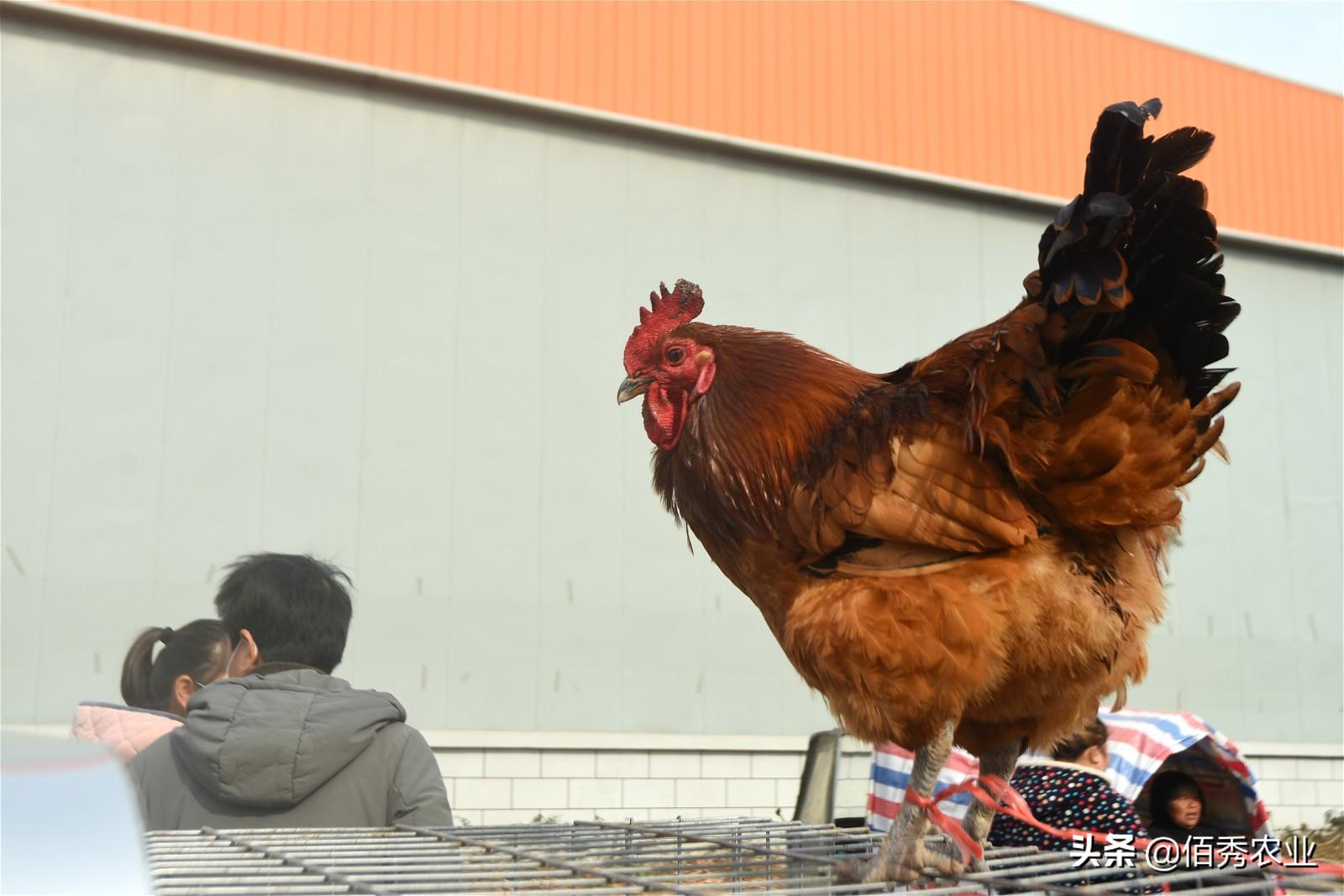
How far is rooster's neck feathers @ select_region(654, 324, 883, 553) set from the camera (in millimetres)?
3123

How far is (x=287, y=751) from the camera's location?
127 inches

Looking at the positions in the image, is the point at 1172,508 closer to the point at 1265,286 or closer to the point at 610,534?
the point at 610,534

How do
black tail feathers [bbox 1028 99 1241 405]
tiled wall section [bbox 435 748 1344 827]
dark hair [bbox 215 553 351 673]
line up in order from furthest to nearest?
tiled wall section [bbox 435 748 1344 827]
dark hair [bbox 215 553 351 673]
black tail feathers [bbox 1028 99 1241 405]

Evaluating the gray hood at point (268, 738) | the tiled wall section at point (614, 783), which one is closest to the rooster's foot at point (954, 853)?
the gray hood at point (268, 738)

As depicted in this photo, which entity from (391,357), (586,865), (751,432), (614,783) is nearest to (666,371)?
(751,432)

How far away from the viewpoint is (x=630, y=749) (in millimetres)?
10211

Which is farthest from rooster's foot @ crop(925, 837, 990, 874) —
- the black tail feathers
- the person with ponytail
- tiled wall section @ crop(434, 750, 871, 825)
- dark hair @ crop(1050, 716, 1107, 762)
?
tiled wall section @ crop(434, 750, 871, 825)

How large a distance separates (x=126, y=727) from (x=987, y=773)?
2.82 meters

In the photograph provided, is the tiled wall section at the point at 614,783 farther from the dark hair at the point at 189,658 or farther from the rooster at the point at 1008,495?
the rooster at the point at 1008,495

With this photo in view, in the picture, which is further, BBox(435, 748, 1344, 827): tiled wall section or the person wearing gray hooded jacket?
BBox(435, 748, 1344, 827): tiled wall section

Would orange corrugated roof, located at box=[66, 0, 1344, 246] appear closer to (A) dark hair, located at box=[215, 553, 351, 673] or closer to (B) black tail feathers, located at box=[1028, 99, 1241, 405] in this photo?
(A) dark hair, located at box=[215, 553, 351, 673]

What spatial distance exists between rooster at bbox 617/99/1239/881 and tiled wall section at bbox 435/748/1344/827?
7069 millimetres

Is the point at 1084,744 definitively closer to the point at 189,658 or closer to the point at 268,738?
the point at 268,738

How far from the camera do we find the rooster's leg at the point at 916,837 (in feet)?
8.21
